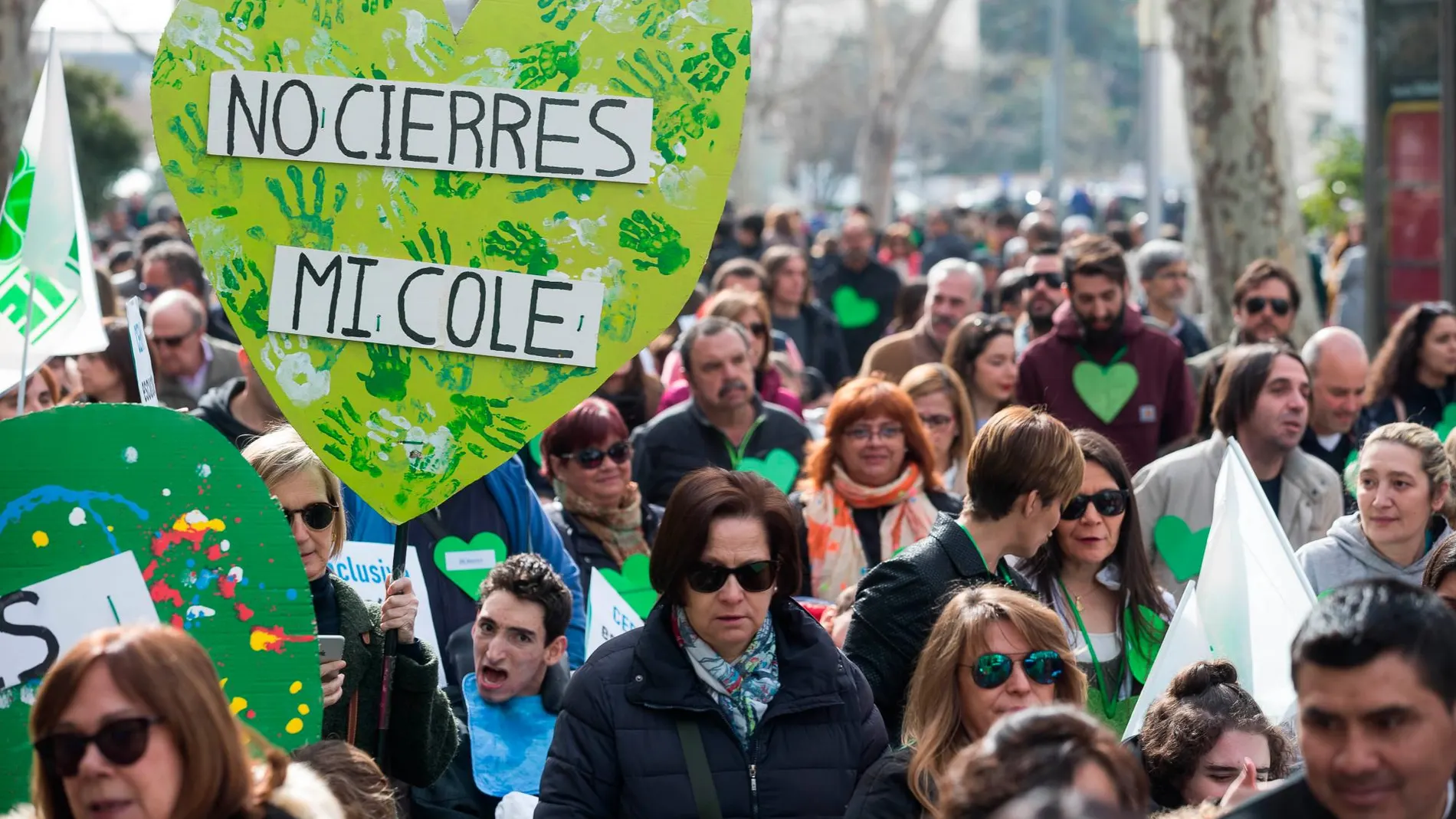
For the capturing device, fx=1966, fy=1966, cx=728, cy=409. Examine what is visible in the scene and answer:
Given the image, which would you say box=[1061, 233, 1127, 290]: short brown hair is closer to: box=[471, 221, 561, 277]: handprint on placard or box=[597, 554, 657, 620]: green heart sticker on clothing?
box=[597, 554, 657, 620]: green heart sticker on clothing

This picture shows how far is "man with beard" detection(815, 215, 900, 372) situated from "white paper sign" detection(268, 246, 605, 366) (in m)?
9.15

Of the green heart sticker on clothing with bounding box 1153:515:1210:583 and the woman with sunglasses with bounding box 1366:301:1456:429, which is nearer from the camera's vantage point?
the green heart sticker on clothing with bounding box 1153:515:1210:583

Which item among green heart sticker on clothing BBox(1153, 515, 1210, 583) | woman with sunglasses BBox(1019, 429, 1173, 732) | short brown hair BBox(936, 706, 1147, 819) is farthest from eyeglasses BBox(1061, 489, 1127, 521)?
short brown hair BBox(936, 706, 1147, 819)

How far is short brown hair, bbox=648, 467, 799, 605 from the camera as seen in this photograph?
3857 millimetres

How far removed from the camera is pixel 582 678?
3771 mm

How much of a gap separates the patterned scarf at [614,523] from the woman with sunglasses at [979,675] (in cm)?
247

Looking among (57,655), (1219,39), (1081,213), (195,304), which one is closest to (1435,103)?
(1219,39)

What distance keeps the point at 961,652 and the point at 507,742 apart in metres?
1.75

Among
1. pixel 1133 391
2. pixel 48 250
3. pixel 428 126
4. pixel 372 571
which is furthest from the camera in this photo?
pixel 1133 391

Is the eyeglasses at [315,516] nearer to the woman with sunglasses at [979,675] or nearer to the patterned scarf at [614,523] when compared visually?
the woman with sunglasses at [979,675]

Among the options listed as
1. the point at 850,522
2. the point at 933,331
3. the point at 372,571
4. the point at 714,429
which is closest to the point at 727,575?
the point at 372,571

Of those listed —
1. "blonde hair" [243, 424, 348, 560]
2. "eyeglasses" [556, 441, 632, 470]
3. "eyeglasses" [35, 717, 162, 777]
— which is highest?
"blonde hair" [243, 424, 348, 560]

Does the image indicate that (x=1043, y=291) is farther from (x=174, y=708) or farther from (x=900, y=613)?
(x=174, y=708)

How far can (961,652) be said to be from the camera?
3693 millimetres
